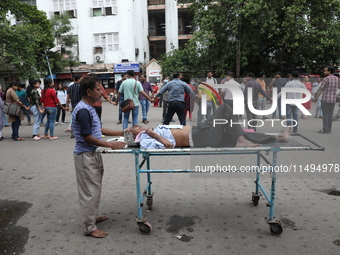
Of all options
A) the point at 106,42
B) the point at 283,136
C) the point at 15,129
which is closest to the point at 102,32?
the point at 106,42

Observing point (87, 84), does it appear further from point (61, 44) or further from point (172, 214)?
point (61, 44)

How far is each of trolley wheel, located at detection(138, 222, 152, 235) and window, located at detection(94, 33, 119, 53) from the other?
2588 cm

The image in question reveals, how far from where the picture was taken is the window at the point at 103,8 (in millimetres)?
26923

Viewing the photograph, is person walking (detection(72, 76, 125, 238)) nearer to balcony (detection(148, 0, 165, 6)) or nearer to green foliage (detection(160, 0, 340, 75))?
green foliage (detection(160, 0, 340, 75))

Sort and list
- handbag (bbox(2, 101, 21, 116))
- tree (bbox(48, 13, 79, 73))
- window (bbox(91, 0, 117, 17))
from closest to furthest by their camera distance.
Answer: handbag (bbox(2, 101, 21, 116)), tree (bbox(48, 13, 79, 73)), window (bbox(91, 0, 117, 17))

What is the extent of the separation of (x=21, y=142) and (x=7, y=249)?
5.67 metres

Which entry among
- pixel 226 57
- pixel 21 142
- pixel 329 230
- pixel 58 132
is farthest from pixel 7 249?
pixel 226 57

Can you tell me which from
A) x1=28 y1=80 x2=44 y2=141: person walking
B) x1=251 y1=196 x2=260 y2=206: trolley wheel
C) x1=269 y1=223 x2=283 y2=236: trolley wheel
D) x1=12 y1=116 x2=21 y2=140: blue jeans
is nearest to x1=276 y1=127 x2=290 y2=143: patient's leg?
x1=251 y1=196 x2=260 y2=206: trolley wheel

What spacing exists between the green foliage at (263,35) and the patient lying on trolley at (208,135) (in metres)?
15.0

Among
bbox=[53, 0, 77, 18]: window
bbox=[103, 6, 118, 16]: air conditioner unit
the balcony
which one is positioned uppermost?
the balcony

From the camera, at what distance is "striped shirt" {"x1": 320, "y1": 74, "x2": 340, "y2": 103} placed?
7895 mm

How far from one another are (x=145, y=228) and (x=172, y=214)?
56cm

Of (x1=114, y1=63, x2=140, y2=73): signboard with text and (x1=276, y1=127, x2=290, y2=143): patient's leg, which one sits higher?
(x1=114, y1=63, x2=140, y2=73): signboard with text

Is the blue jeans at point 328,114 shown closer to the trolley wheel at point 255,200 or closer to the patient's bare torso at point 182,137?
the trolley wheel at point 255,200
